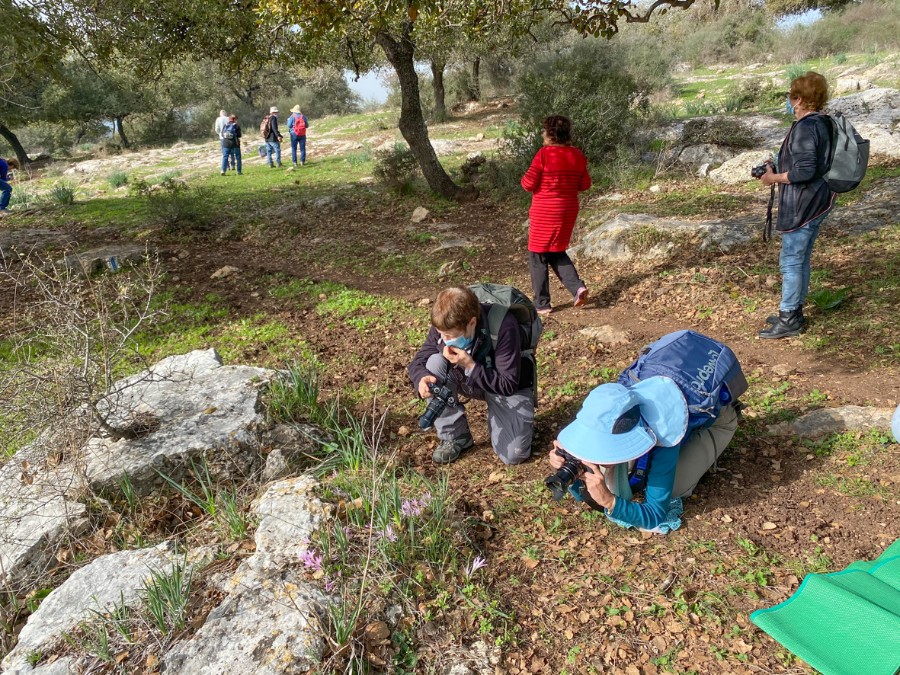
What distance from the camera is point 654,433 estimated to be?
2.34 metres

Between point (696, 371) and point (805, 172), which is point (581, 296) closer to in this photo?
point (805, 172)

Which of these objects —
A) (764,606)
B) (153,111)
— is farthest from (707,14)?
(764,606)

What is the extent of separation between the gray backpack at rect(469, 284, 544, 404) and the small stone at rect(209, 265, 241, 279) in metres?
4.84

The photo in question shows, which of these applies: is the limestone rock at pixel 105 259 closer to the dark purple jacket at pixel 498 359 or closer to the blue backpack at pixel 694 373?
the dark purple jacket at pixel 498 359

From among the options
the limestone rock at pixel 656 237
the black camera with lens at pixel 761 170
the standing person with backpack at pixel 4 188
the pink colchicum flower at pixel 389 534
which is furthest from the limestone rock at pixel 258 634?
the standing person with backpack at pixel 4 188

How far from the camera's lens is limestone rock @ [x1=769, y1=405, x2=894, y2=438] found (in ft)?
10.4

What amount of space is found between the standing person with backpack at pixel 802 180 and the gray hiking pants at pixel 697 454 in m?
1.84

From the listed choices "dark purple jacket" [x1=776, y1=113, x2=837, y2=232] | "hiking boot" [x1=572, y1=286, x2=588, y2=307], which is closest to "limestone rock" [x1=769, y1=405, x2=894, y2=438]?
"dark purple jacket" [x1=776, y1=113, x2=837, y2=232]

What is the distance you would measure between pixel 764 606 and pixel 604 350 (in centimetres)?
257

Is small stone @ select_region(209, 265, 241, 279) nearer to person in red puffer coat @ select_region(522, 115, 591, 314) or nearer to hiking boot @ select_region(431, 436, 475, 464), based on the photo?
person in red puffer coat @ select_region(522, 115, 591, 314)

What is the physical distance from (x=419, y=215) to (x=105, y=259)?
443 centimetres

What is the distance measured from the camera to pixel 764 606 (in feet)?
7.41

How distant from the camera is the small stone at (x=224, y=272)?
7.00 m

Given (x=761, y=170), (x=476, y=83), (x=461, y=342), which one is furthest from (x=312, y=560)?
(x=476, y=83)
